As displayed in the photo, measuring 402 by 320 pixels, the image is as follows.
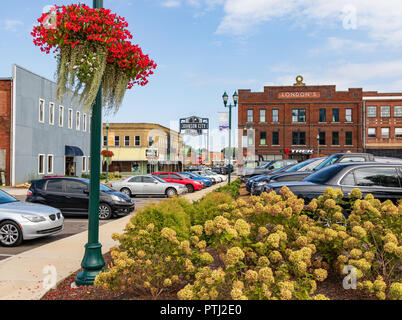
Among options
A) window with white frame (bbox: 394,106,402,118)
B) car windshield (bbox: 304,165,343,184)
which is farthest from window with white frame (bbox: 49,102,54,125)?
window with white frame (bbox: 394,106,402,118)

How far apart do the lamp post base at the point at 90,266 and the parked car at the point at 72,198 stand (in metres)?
7.88

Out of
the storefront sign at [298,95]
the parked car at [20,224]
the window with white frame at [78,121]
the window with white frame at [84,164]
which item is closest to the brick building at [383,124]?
the storefront sign at [298,95]

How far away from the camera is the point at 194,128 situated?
24.7 meters

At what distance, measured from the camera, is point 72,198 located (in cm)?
1330

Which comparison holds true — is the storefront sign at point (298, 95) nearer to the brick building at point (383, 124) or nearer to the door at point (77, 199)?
the brick building at point (383, 124)

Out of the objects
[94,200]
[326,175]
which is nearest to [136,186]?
[326,175]

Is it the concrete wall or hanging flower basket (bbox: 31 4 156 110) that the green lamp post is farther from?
the concrete wall

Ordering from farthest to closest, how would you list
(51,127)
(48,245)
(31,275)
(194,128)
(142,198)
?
(51,127) < (194,128) < (142,198) < (48,245) < (31,275)

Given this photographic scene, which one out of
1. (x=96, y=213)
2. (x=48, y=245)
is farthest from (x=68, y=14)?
(x=48, y=245)

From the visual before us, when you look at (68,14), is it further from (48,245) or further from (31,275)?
(48,245)

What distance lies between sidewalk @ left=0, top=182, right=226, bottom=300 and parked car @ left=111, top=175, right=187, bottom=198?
476 inches

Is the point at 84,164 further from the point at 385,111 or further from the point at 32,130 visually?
the point at 385,111

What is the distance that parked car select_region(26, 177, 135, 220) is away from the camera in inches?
523
